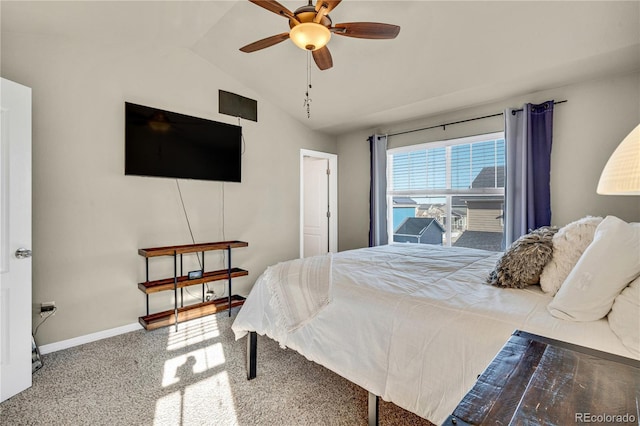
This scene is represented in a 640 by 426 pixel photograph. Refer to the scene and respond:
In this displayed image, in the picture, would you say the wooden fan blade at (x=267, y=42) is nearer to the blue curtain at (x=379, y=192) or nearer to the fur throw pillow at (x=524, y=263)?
the fur throw pillow at (x=524, y=263)

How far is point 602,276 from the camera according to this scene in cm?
110

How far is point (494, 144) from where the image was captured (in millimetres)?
3615

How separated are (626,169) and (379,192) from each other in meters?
3.72

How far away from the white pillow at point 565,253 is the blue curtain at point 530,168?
1.76 metres

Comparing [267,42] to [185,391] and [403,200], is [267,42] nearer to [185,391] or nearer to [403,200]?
[185,391]

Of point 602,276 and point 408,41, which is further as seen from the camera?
point 408,41

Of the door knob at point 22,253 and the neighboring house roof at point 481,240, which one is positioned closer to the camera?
the door knob at point 22,253

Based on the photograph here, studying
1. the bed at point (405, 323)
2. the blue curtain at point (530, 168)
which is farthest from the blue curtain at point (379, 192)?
the bed at point (405, 323)

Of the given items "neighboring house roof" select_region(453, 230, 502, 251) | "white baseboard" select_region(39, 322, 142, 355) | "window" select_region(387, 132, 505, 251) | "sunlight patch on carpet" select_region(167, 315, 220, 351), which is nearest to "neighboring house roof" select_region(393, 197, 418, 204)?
"window" select_region(387, 132, 505, 251)

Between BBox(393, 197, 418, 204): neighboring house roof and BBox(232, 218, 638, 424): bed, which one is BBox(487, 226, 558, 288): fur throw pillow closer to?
BBox(232, 218, 638, 424): bed

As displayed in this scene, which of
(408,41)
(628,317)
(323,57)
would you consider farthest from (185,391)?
(408,41)

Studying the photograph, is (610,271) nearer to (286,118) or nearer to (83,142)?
(83,142)

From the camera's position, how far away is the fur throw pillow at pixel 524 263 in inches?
59.1

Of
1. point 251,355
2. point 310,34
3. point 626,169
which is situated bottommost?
point 251,355
